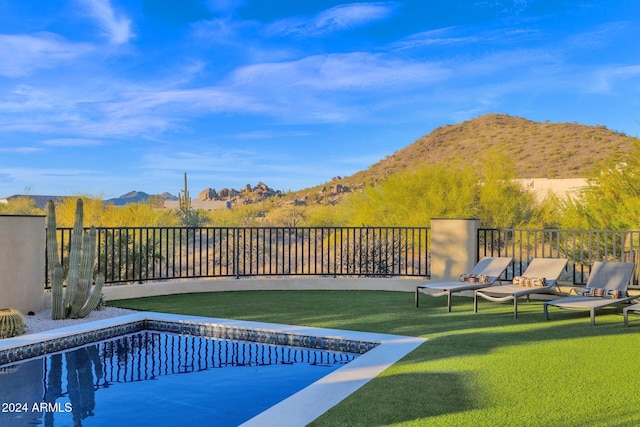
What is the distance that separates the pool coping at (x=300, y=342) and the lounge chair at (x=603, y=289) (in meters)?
2.54

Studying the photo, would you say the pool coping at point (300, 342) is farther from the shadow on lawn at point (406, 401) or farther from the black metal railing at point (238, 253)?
the black metal railing at point (238, 253)

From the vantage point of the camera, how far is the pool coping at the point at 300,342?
4199mm

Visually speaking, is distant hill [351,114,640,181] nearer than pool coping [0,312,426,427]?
No

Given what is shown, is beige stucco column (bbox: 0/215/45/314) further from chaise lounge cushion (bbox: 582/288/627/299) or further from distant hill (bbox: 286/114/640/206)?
distant hill (bbox: 286/114/640/206)

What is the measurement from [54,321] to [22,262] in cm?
113

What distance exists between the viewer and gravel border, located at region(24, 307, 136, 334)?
24.7 ft

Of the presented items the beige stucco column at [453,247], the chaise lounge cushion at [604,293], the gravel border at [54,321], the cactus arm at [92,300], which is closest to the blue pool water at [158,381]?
the gravel border at [54,321]

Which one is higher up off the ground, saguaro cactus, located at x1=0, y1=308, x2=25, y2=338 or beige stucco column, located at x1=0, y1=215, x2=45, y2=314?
beige stucco column, located at x1=0, y1=215, x2=45, y2=314

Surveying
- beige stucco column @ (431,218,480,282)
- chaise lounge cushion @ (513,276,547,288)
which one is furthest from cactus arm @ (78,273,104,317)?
chaise lounge cushion @ (513,276,547,288)

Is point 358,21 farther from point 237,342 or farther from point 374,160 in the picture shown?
point 237,342

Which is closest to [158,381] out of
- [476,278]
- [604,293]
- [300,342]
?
[300,342]

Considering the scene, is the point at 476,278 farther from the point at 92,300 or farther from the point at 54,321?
the point at 54,321

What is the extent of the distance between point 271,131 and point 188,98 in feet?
22.6

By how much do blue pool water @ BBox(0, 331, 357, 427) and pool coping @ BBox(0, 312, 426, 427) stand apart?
189 millimetres
